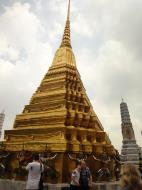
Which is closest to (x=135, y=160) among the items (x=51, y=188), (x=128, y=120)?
(x=128, y=120)

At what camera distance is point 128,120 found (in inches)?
1585

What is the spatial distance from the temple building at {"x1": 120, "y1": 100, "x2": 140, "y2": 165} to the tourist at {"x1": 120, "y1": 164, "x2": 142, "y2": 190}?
30.8 meters

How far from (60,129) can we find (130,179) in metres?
10.2

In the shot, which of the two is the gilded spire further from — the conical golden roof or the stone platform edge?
the stone platform edge

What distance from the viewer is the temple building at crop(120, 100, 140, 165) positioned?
108ft

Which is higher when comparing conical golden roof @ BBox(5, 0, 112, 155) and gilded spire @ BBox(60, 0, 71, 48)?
gilded spire @ BBox(60, 0, 71, 48)

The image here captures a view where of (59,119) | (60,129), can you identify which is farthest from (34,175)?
(59,119)

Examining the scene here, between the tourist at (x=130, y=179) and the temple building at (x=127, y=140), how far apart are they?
101ft

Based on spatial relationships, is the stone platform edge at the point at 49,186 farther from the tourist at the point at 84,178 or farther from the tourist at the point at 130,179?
the tourist at the point at 130,179

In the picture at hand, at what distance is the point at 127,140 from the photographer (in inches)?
1508

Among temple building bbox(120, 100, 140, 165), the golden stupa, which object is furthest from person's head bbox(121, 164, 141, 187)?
temple building bbox(120, 100, 140, 165)

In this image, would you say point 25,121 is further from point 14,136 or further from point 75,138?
point 75,138

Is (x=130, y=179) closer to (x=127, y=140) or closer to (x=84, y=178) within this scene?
(x=84, y=178)

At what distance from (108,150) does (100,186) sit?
11.7 feet
